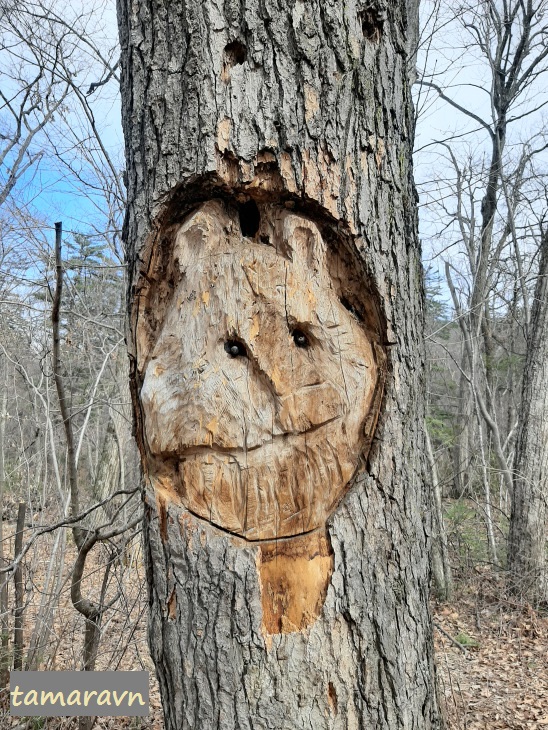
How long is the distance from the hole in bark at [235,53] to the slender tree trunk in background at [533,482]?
504 cm

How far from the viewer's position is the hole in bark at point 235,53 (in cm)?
147

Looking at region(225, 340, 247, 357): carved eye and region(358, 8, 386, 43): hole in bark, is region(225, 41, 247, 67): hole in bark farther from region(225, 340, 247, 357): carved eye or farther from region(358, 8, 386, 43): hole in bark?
region(225, 340, 247, 357): carved eye

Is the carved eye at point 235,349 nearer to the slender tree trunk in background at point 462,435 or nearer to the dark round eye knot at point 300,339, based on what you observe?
the dark round eye knot at point 300,339

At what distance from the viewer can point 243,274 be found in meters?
1.49

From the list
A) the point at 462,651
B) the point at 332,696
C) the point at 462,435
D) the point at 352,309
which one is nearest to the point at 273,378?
the point at 352,309

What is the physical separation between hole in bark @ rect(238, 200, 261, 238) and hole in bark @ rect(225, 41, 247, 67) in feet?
1.26

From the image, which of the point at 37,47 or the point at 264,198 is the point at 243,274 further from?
the point at 37,47

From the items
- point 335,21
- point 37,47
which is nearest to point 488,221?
point 37,47

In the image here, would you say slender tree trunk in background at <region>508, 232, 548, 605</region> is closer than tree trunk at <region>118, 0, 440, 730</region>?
No

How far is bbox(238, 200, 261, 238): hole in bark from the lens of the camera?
1.61 m

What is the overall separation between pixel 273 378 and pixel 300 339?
0.14 m

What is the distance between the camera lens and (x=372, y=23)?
1610 mm

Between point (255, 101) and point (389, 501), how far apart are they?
117 centimetres

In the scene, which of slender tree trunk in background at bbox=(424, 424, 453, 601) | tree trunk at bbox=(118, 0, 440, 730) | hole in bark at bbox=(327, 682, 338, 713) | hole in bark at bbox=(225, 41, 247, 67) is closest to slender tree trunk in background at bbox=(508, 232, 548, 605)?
slender tree trunk in background at bbox=(424, 424, 453, 601)
